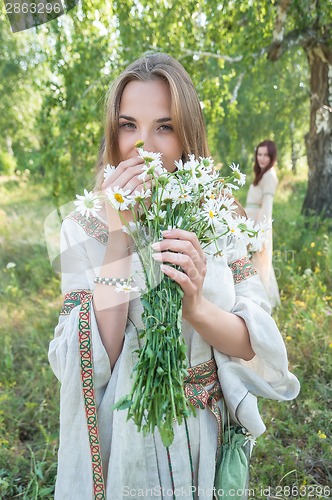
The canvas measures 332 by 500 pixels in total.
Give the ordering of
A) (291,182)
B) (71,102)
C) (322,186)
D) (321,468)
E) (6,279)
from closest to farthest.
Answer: (321,468) → (71,102) → (6,279) → (322,186) → (291,182)

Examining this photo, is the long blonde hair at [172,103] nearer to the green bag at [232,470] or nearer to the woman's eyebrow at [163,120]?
the woman's eyebrow at [163,120]

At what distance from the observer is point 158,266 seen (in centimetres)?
107

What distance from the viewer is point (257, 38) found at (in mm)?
4988

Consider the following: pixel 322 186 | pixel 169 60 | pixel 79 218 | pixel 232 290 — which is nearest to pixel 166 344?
pixel 232 290

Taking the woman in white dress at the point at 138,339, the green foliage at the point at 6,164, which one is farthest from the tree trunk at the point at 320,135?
the green foliage at the point at 6,164

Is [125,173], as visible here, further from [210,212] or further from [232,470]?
[232,470]

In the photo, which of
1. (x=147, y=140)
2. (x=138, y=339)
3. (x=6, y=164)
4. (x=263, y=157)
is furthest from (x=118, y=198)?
(x=6, y=164)

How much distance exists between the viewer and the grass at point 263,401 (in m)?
2.33

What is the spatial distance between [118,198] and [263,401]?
218 cm

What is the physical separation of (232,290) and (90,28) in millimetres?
4133

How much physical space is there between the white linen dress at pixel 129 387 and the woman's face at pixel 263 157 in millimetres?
4228

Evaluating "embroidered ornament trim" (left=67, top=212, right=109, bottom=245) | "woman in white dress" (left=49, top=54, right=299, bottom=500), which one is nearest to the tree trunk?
"woman in white dress" (left=49, top=54, right=299, bottom=500)

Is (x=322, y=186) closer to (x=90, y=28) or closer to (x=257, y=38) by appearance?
(x=257, y=38)

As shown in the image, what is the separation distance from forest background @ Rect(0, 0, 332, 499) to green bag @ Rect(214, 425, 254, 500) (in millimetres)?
1003
